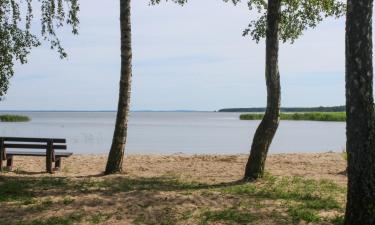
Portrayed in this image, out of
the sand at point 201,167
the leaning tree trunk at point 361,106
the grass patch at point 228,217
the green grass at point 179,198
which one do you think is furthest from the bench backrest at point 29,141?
the leaning tree trunk at point 361,106

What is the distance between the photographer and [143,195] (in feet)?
42.4

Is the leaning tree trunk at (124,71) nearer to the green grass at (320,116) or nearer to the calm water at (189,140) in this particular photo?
the calm water at (189,140)

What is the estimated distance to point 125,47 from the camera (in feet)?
56.0

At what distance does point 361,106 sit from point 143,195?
568 centimetres

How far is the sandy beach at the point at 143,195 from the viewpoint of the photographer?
11.2 metres

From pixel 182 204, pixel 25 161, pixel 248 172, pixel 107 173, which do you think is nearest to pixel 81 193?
pixel 182 204

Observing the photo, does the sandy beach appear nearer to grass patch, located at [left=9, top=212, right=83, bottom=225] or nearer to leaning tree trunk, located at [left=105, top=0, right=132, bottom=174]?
grass patch, located at [left=9, top=212, right=83, bottom=225]

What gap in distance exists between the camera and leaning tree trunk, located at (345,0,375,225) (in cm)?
943

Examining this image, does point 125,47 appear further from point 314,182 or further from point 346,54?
point 346,54

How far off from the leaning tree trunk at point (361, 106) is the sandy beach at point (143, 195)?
1.56 metres

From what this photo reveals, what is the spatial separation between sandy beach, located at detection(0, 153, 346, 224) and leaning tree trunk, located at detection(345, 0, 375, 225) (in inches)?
61.2

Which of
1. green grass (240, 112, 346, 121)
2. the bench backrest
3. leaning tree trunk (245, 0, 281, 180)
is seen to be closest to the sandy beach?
the bench backrest

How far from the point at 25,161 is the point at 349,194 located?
1594cm

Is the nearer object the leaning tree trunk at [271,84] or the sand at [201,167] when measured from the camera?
the leaning tree trunk at [271,84]
